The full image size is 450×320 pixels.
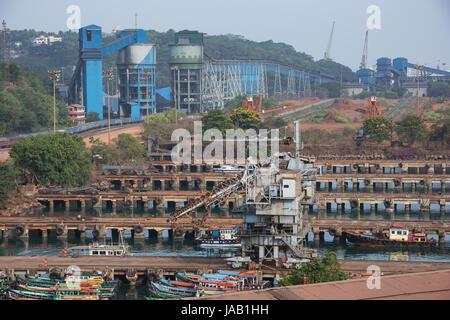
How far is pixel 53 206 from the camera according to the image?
254 ft

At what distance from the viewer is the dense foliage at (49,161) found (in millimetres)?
80000

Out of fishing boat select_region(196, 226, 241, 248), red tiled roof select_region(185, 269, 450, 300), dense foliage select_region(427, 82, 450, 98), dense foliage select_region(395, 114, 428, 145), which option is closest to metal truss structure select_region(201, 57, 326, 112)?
dense foliage select_region(427, 82, 450, 98)

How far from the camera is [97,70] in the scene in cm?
13825

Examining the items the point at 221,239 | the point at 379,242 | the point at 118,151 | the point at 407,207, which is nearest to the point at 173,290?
the point at 221,239

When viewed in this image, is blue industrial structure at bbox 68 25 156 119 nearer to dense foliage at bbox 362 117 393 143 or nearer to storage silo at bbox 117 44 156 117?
storage silo at bbox 117 44 156 117

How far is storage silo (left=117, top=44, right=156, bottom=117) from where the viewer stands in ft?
495

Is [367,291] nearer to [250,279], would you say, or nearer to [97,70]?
[250,279]

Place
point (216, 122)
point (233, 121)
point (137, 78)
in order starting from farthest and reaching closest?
1. point (137, 78)
2. point (233, 121)
3. point (216, 122)

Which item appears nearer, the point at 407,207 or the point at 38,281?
the point at 38,281

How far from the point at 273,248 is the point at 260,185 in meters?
3.93

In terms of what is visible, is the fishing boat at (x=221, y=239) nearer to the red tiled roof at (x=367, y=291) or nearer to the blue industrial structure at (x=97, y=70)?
the red tiled roof at (x=367, y=291)

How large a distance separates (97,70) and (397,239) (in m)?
90.2

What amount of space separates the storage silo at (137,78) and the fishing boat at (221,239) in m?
94.8

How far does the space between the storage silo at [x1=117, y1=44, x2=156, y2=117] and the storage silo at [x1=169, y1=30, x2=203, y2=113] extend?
926 centimetres
